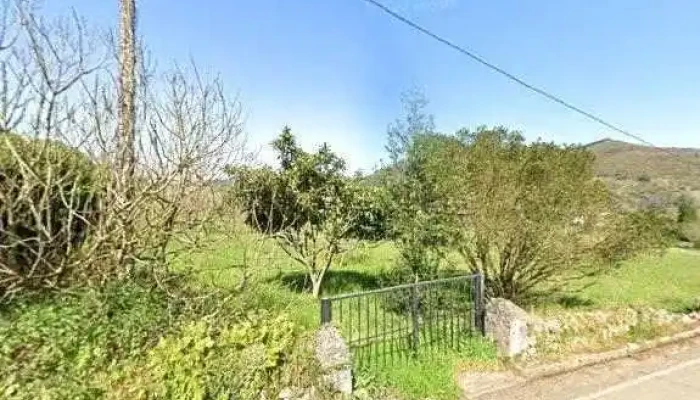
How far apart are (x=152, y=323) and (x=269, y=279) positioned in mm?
2685

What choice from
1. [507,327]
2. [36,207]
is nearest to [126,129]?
[36,207]

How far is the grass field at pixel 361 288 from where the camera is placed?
5.77m

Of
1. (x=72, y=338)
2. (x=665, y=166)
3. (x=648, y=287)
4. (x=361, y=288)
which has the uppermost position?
(x=665, y=166)

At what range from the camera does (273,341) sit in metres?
5.14

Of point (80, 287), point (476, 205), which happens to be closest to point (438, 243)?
point (476, 205)

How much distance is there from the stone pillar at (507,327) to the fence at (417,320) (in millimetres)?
164

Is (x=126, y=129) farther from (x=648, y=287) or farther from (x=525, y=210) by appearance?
(x=648, y=287)

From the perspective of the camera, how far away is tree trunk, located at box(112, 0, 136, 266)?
6.09m

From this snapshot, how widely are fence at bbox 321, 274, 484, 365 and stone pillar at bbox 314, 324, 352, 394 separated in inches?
24.5

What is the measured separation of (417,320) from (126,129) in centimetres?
481

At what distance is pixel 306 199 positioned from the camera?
32.4ft

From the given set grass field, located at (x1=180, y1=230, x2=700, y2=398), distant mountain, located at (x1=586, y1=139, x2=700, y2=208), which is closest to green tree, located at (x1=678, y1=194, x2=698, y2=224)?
distant mountain, located at (x1=586, y1=139, x2=700, y2=208)

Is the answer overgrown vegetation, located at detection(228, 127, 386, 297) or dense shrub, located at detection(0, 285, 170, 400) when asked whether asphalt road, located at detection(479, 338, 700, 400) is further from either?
overgrown vegetation, located at detection(228, 127, 386, 297)

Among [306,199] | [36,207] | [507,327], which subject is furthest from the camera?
[306,199]
